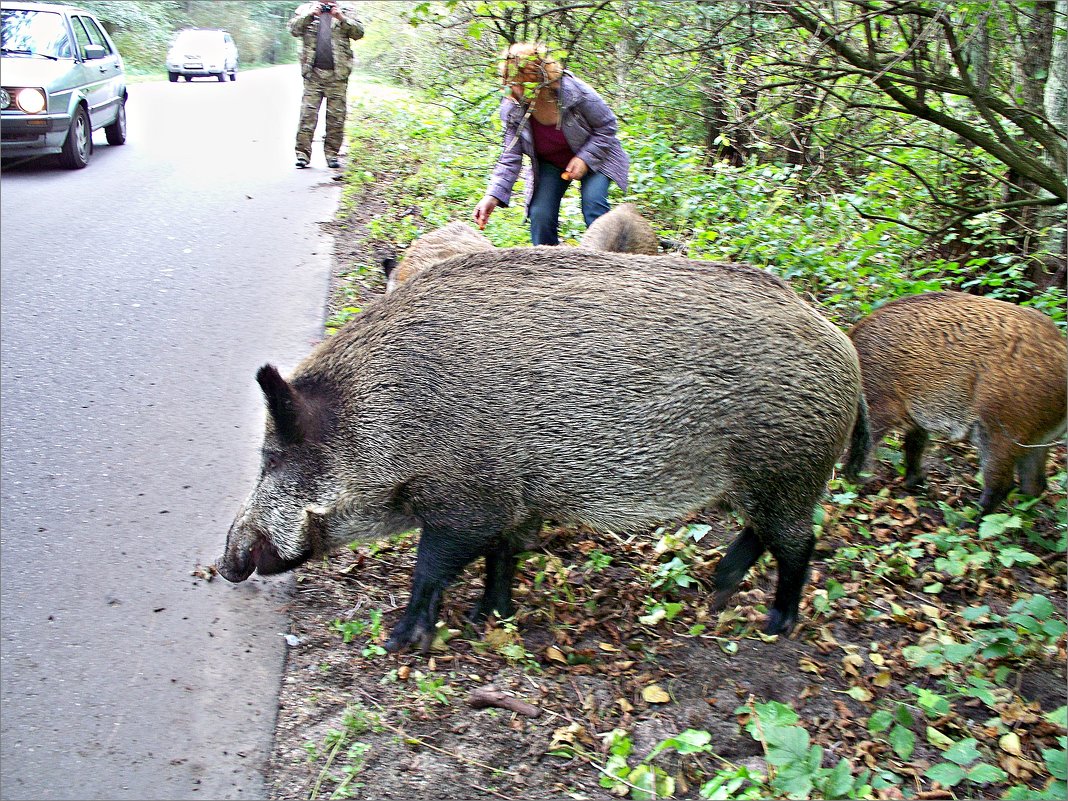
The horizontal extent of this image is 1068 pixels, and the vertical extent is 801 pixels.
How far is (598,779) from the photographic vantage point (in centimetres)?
341

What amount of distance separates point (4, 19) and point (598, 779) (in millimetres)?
10887

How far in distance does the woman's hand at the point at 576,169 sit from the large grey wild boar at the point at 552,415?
251 cm

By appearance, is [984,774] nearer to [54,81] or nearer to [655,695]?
[655,695]

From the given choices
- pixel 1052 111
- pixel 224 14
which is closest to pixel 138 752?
pixel 1052 111

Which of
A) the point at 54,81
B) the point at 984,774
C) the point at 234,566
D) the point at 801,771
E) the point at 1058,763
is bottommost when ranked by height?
the point at 234,566

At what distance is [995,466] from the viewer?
5004 mm

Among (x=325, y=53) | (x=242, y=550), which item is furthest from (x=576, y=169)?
(x=325, y=53)

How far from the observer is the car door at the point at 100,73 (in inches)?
452

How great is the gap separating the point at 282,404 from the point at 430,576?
3.16 ft

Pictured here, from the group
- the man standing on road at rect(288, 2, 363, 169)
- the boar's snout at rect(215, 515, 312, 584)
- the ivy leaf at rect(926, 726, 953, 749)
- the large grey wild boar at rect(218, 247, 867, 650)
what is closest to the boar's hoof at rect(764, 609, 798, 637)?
the large grey wild boar at rect(218, 247, 867, 650)

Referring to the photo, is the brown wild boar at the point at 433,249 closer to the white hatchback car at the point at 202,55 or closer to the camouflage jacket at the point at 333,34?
the camouflage jacket at the point at 333,34

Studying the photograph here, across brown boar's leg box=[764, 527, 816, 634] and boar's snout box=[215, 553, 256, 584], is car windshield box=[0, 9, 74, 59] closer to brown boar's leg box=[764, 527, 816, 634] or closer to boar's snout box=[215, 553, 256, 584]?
boar's snout box=[215, 553, 256, 584]

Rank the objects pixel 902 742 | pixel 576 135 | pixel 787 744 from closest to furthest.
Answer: pixel 787 744
pixel 902 742
pixel 576 135

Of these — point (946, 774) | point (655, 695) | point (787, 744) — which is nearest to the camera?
point (946, 774)
